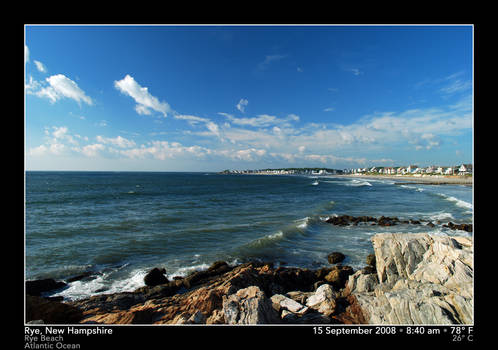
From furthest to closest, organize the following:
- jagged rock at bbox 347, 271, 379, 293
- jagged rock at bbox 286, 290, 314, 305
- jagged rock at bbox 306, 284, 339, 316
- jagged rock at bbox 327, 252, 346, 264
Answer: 1. jagged rock at bbox 327, 252, 346, 264
2. jagged rock at bbox 347, 271, 379, 293
3. jagged rock at bbox 286, 290, 314, 305
4. jagged rock at bbox 306, 284, 339, 316

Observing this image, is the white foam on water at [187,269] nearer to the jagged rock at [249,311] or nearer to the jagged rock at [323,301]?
the jagged rock at [249,311]

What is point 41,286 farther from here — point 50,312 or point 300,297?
point 300,297

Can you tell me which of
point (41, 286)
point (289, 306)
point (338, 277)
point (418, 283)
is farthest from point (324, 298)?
point (41, 286)

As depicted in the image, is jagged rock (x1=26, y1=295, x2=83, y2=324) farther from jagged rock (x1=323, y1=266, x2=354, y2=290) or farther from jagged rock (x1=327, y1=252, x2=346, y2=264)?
jagged rock (x1=327, y1=252, x2=346, y2=264)

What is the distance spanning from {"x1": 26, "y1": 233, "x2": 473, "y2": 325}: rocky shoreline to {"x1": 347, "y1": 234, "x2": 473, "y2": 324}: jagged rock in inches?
0.7

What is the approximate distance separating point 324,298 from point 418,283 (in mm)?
2919

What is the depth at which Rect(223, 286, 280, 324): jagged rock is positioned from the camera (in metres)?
4.51

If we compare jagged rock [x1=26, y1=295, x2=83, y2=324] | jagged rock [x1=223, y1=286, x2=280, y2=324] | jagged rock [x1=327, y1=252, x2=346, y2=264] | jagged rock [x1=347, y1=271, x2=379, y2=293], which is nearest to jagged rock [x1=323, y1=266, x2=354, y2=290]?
jagged rock [x1=347, y1=271, x2=379, y2=293]

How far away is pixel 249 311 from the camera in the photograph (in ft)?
15.0
